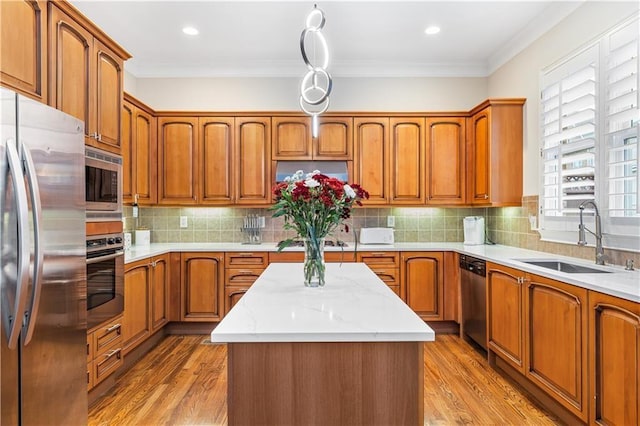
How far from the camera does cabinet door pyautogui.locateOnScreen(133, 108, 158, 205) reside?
3.67 metres

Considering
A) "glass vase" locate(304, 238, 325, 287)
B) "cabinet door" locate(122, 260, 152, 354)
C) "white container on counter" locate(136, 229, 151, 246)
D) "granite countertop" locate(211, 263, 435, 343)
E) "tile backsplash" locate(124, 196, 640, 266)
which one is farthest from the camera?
"tile backsplash" locate(124, 196, 640, 266)

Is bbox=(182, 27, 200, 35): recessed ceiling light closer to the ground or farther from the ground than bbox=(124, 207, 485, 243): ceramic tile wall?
farther from the ground

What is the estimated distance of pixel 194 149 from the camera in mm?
4074

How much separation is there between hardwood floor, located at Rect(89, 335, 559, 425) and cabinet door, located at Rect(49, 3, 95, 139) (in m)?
1.75

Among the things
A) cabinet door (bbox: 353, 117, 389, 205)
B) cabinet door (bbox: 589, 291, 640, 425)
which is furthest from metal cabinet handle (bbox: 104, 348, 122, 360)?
cabinet door (bbox: 589, 291, 640, 425)

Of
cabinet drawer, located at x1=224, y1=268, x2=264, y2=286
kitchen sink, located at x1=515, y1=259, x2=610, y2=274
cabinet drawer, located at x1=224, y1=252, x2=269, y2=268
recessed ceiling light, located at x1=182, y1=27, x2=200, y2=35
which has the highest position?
recessed ceiling light, located at x1=182, y1=27, x2=200, y2=35

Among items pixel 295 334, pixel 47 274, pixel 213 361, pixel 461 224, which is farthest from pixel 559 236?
pixel 47 274

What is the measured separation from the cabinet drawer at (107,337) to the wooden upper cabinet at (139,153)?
1.18 m

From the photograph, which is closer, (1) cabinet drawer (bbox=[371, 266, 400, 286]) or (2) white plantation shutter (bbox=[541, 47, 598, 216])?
(2) white plantation shutter (bbox=[541, 47, 598, 216])

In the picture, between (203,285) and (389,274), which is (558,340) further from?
(203,285)

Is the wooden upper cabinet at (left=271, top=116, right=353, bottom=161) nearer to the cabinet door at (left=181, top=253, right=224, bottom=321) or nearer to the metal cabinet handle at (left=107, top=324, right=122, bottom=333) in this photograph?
the cabinet door at (left=181, top=253, right=224, bottom=321)

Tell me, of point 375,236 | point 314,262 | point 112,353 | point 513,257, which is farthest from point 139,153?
point 513,257

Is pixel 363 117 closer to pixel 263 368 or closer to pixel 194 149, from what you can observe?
pixel 194 149

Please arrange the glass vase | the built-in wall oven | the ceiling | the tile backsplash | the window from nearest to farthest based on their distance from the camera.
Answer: the glass vase → the built-in wall oven → the window → the ceiling → the tile backsplash
